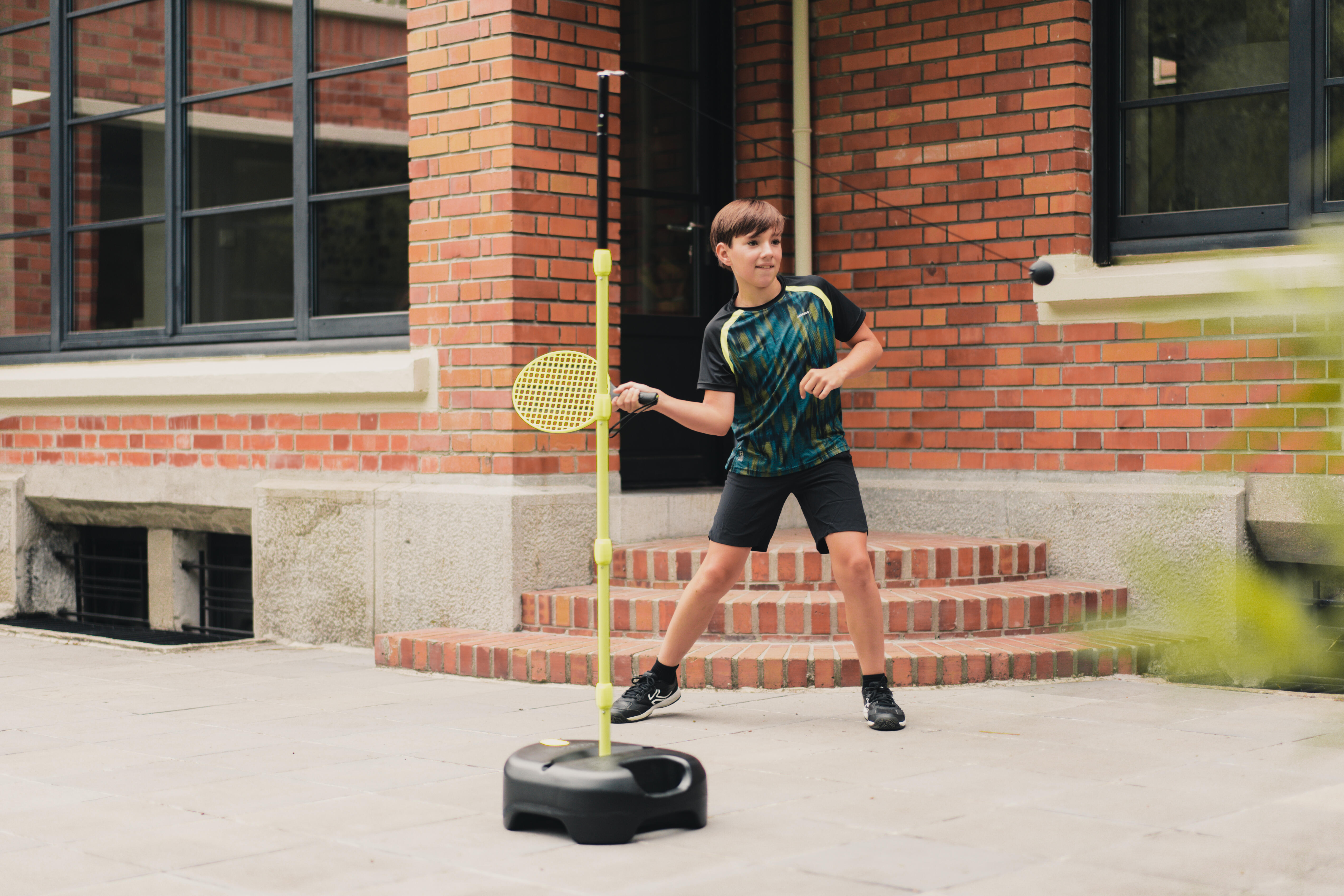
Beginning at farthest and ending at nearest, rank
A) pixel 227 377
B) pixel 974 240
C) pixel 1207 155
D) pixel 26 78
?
pixel 26 78, pixel 227 377, pixel 974 240, pixel 1207 155

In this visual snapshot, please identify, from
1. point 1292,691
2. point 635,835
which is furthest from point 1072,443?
point 635,835

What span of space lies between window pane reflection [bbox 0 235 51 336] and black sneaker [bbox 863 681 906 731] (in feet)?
20.3

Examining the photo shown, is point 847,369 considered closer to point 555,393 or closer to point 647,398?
point 647,398

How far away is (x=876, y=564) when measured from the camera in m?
6.09

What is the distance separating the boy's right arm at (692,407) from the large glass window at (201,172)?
9.38ft

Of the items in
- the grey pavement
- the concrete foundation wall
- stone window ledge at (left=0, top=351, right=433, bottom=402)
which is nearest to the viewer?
the grey pavement

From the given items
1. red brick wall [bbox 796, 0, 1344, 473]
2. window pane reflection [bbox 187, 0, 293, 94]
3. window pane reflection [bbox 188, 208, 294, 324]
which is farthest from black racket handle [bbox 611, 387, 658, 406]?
window pane reflection [bbox 187, 0, 293, 94]

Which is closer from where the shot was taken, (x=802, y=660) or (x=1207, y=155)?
(x=802, y=660)

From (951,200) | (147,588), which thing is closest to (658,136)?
(951,200)

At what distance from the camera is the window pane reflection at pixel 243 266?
7543mm

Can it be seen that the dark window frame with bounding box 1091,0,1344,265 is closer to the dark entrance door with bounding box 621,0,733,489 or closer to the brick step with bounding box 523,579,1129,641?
the brick step with bounding box 523,579,1129,641

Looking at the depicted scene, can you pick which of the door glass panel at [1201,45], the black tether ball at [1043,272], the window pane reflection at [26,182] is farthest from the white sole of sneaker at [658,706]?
the window pane reflection at [26,182]

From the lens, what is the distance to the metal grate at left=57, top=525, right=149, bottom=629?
333 inches

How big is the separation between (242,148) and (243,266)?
2.03 ft
